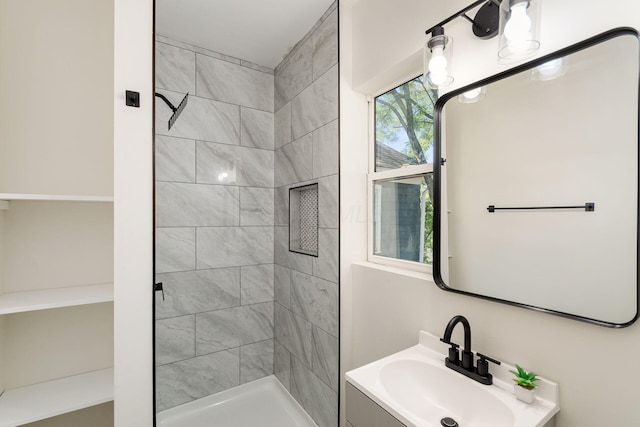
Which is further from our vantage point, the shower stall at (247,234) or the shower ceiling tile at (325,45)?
the shower stall at (247,234)

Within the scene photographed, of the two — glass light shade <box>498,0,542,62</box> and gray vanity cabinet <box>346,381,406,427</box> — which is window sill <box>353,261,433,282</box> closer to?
gray vanity cabinet <box>346,381,406,427</box>

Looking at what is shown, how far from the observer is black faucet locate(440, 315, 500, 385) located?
3.37 ft

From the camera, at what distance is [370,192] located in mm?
1805

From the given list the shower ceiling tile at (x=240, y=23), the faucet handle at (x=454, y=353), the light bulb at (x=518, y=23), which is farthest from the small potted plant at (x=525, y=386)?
the shower ceiling tile at (x=240, y=23)

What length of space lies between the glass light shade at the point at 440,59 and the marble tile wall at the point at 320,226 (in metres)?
0.73

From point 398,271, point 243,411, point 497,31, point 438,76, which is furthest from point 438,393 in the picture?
point 243,411

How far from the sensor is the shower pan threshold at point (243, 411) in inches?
83.3

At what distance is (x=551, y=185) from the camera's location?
0.93 m

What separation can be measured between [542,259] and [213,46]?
2525 mm

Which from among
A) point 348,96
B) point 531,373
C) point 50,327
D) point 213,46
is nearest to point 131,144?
point 50,327

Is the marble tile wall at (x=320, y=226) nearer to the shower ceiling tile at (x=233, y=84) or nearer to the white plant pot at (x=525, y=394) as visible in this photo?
the shower ceiling tile at (x=233, y=84)

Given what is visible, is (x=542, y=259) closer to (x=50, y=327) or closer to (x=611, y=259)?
(x=611, y=259)

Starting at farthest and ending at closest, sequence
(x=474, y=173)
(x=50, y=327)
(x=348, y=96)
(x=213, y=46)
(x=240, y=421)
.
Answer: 1. (x=213, y=46)
2. (x=240, y=421)
3. (x=348, y=96)
4. (x=50, y=327)
5. (x=474, y=173)

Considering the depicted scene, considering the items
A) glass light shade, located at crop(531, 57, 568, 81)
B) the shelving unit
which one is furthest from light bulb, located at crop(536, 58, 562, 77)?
the shelving unit
